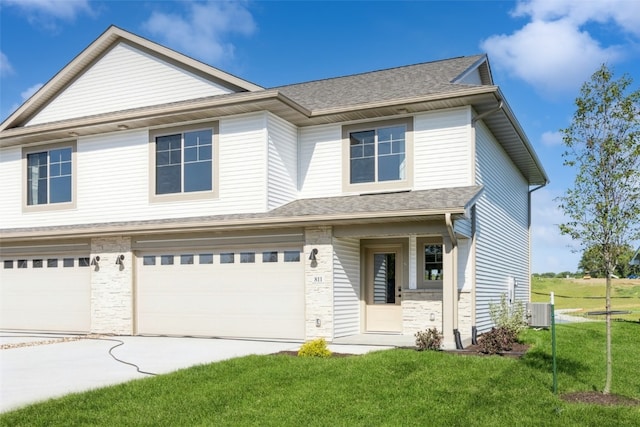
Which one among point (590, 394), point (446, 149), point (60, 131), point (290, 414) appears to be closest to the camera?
point (290, 414)

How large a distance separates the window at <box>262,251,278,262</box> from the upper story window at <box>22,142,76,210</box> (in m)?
6.73

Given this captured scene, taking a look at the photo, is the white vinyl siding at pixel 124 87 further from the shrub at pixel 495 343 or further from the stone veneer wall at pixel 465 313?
the shrub at pixel 495 343

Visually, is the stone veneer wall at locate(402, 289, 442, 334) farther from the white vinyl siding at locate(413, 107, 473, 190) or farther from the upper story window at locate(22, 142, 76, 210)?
the upper story window at locate(22, 142, 76, 210)

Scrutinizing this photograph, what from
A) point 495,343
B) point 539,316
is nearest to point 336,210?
point 495,343

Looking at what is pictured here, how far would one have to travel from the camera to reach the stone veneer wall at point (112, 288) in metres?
17.1

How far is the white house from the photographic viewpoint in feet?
48.3

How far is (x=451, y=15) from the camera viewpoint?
15.2 metres

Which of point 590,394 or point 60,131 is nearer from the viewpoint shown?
point 590,394

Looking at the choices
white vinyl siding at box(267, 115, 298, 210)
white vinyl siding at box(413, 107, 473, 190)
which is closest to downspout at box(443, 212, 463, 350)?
white vinyl siding at box(413, 107, 473, 190)

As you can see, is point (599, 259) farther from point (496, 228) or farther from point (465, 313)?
point (496, 228)

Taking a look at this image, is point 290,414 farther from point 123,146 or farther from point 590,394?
point 123,146

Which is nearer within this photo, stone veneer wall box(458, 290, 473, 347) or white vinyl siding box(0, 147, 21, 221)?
stone veneer wall box(458, 290, 473, 347)

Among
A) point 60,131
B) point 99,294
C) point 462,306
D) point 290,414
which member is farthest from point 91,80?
point 290,414

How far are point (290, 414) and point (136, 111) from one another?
11.7m
